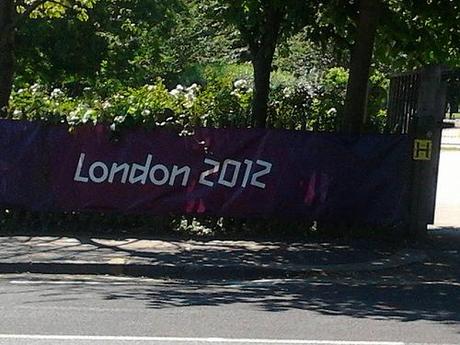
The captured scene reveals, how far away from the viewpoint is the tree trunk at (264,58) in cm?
1475

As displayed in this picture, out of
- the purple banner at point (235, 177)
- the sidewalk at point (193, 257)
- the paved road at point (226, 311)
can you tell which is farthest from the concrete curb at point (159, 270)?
the purple banner at point (235, 177)

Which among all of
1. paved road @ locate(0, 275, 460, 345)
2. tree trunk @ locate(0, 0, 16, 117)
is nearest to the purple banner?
tree trunk @ locate(0, 0, 16, 117)

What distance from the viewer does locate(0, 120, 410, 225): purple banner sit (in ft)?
43.8

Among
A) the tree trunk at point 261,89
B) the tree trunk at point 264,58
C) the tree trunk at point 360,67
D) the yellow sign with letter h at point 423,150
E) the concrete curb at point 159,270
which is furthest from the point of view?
the tree trunk at point 261,89

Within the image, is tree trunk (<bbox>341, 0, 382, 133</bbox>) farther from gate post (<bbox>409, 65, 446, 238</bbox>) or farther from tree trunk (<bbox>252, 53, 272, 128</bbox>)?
tree trunk (<bbox>252, 53, 272, 128</bbox>)

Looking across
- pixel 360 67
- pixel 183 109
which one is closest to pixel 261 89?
pixel 183 109

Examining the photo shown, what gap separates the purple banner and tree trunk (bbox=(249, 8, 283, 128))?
4.49 feet

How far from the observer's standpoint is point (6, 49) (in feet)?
→ 47.7

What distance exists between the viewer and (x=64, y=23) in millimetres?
30516

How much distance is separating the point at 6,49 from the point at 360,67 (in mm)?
5709

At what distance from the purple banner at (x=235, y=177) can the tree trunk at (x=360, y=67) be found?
2.05 feet

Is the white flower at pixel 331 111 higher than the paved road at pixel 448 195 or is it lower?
higher

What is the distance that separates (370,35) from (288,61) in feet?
83.6

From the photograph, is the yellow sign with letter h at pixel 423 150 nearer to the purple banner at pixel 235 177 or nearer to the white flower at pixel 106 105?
the purple banner at pixel 235 177
